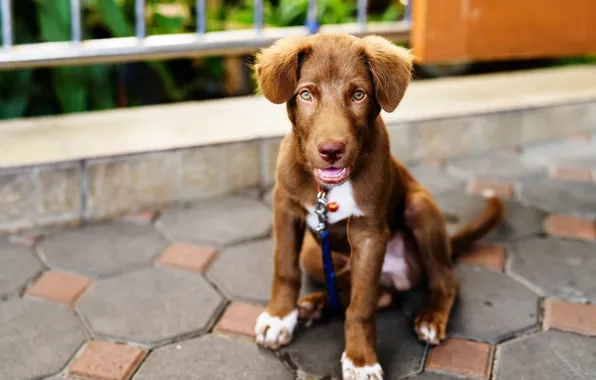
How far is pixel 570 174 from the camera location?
170 inches

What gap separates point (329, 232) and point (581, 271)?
134 cm

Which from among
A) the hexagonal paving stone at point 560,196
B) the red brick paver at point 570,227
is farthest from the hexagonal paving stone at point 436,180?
the red brick paver at point 570,227

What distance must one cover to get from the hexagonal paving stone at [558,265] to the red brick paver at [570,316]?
8 centimetres

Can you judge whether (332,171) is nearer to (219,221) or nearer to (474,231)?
(474,231)

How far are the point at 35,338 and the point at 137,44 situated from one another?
208cm

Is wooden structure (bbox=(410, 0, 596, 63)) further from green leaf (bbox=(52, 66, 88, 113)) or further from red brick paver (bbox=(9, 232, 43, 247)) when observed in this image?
red brick paver (bbox=(9, 232, 43, 247))

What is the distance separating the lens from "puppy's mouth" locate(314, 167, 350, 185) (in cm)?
215

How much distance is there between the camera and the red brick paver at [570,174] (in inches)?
167

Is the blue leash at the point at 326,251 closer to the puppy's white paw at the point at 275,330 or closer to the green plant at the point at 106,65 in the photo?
the puppy's white paw at the point at 275,330

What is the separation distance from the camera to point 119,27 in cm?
434

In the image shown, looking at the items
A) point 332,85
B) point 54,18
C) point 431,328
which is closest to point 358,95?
point 332,85

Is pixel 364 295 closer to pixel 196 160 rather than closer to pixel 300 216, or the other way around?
pixel 300 216

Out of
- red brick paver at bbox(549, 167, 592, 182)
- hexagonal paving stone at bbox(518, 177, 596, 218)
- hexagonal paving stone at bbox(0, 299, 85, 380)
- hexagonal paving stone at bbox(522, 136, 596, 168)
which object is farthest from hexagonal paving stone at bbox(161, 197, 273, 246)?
hexagonal paving stone at bbox(522, 136, 596, 168)

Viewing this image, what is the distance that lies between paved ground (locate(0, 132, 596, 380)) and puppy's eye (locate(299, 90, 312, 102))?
929 millimetres
